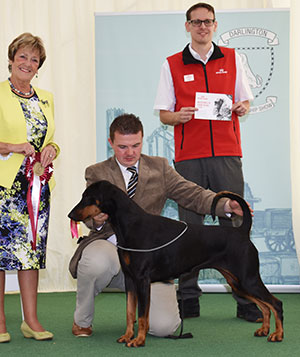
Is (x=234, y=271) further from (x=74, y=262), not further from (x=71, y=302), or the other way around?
(x=71, y=302)

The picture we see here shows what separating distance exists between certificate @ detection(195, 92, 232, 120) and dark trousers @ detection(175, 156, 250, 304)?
29 cm

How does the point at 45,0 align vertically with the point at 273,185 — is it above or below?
above

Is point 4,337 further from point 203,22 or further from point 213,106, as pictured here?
point 203,22

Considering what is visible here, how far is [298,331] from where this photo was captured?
11.1ft

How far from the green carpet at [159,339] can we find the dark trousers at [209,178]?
250 mm

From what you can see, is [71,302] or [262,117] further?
[262,117]

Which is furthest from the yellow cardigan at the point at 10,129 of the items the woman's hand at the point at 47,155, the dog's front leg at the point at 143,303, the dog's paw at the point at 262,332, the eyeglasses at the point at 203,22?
the dog's paw at the point at 262,332

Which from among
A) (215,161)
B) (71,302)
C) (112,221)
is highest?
(215,161)

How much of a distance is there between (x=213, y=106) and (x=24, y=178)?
138 cm

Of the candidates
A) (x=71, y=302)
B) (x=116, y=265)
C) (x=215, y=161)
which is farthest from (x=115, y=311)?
(x=215, y=161)

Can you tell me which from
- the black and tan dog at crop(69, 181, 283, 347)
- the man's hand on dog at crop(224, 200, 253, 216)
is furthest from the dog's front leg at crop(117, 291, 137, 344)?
the man's hand on dog at crop(224, 200, 253, 216)

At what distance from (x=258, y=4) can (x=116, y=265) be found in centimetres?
328

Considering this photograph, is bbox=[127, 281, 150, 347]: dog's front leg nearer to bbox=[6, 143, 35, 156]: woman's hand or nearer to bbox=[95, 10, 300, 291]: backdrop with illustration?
bbox=[6, 143, 35, 156]: woman's hand

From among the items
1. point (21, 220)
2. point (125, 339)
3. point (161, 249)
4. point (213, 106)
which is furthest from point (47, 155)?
point (213, 106)
